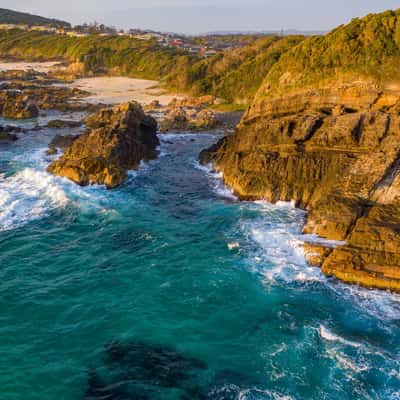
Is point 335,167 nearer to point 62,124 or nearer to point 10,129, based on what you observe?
point 62,124

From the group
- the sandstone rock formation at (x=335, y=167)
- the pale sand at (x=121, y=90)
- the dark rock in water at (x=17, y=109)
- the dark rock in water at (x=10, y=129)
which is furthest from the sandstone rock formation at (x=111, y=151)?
the pale sand at (x=121, y=90)

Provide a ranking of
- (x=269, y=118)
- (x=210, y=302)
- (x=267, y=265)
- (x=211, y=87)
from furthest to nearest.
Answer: (x=211, y=87), (x=269, y=118), (x=267, y=265), (x=210, y=302)

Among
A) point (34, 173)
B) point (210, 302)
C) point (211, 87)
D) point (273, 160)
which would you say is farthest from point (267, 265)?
point (211, 87)

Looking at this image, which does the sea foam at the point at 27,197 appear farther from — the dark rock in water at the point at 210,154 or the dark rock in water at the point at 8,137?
the dark rock in water at the point at 8,137

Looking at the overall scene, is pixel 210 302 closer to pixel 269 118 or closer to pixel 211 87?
pixel 269 118

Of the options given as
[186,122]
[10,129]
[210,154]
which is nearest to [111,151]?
[210,154]

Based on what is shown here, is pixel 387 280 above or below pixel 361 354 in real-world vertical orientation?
above
